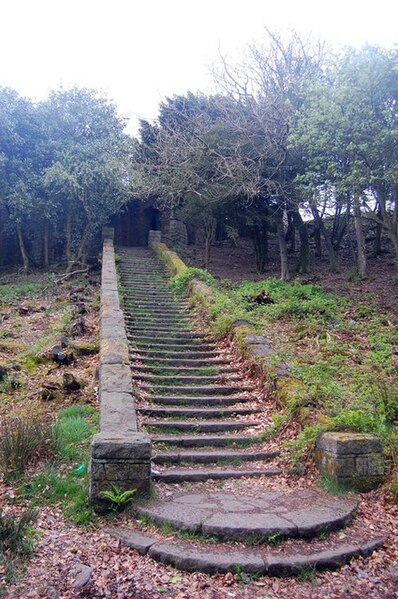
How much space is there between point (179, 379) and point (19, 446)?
10.4 feet

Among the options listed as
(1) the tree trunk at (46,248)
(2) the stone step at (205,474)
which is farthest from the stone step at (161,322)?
(1) the tree trunk at (46,248)

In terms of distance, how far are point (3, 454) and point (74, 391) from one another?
2.35m

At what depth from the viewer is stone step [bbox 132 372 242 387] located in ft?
25.2

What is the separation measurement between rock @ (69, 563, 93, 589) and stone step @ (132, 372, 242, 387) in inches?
158

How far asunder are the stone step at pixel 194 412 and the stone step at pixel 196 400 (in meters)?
0.21

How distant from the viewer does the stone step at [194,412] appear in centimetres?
657

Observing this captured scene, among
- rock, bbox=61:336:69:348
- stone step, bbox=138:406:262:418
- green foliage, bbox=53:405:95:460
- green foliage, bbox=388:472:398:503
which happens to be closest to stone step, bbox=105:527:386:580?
green foliage, bbox=388:472:398:503

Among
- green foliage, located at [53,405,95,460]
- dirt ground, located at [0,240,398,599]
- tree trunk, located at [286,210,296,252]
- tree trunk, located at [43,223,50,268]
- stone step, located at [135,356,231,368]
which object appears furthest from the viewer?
tree trunk, located at [286,210,296,252]

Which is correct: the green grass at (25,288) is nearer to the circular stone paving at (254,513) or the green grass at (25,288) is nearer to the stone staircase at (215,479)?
→ the stone staircase at (215,479)

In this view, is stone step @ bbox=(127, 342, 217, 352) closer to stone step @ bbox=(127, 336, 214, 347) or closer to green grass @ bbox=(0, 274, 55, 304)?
stone step @ bbox=(127, 336, 214, 347)

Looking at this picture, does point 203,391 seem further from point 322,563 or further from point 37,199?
point 37,199

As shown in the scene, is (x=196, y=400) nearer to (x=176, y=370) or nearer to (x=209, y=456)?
(x=176, y=370)

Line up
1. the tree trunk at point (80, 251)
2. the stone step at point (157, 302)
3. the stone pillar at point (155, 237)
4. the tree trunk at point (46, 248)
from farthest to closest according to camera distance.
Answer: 1. the stone pillar at point (155, 237)
2. the tree trunk at point (46, 248)
3. the tree trunk at point (80, 251)
4. the stone step at point (157, 302)

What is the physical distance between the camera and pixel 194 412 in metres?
6.70
